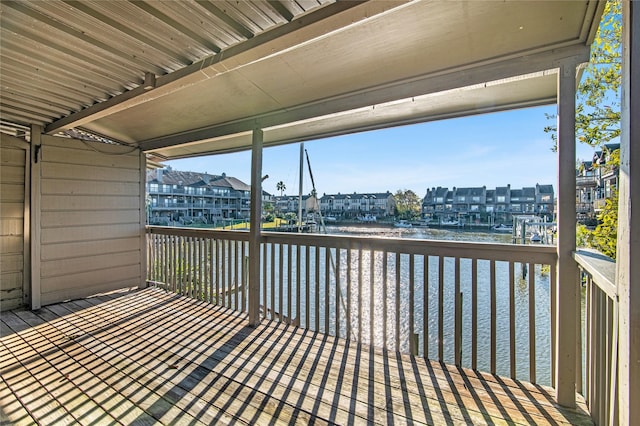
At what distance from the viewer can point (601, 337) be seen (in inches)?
59.1

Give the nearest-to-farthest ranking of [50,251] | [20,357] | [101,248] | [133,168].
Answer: [20,357] → [50,251] → [101,248] → [133,168]

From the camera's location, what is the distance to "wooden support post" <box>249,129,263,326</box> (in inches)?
126

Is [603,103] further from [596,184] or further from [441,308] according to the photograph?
[441,308]

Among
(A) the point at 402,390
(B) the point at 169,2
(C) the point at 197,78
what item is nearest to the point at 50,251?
(C) the point at 197,78

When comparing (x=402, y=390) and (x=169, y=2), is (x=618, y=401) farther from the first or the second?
(x=169, y=2)

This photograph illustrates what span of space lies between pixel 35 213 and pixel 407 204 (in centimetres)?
486

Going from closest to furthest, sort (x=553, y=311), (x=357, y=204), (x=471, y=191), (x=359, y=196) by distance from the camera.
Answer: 1. (x=553, y=311)
2. (x=471, y=191)
3. (x=357, y=204)
4. (x=359, y=196)

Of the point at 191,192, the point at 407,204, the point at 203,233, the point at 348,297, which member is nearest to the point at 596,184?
the point at 407,204

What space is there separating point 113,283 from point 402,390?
4.19 m

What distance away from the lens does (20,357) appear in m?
2.46

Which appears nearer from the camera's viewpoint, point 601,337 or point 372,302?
point 601,337

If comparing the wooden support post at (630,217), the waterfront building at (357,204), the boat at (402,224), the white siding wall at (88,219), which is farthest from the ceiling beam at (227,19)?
the white siding wall at (88,219)

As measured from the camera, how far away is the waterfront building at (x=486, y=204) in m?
2.83

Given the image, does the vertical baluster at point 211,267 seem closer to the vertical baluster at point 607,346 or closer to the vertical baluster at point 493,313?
the vertical baluster at point 493,313
